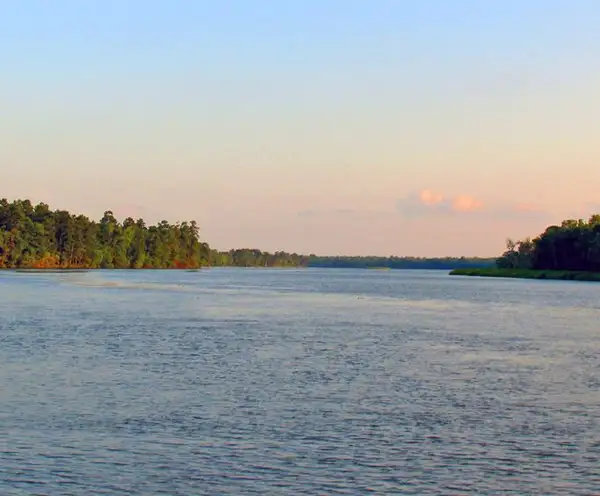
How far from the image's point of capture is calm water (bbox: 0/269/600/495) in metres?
19.3

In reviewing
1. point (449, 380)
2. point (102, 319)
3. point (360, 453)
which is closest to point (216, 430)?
point (360, 453)

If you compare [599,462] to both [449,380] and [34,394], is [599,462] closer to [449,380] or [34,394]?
[449,380]

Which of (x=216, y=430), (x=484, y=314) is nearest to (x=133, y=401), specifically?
(x=216, y=430)

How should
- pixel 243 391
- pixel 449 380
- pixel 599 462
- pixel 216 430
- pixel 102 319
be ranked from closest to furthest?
pixel 599 462 → pixel 216 430 → pixel 243 391 → pixel 449 380 → pixel 102 319

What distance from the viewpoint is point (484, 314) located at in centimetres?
7706

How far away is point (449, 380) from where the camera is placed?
33812mm

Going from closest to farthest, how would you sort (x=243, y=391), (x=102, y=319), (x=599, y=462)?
(x=599, y=462) < (x=243, y=391) < (x=102, y=319)

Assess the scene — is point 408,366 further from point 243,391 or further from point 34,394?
point 34,394

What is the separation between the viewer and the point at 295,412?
26.4 metres

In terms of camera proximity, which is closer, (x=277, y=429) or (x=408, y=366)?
(x=277, y=429)

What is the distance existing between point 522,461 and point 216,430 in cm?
742

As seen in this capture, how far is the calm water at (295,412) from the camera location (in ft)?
63.4

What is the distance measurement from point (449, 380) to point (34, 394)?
46.0 ft

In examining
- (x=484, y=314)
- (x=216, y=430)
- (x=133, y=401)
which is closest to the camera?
(x=216, y=430)
